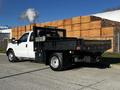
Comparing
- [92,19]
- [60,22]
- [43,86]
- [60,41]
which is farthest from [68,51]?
[60,22]

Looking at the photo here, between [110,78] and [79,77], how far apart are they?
3.89 feet

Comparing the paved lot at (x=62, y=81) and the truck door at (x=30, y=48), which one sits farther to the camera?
the truck door at (x=30, y=48)

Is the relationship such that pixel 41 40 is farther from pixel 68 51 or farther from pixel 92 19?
pixel 92 19

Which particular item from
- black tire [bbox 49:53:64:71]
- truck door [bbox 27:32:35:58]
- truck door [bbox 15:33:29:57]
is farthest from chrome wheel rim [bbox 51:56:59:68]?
truck door [bbox 15:33:29:57]

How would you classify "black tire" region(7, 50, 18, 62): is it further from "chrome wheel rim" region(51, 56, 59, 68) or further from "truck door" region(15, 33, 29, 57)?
"chrome wheel rim" region(51, 56, 59, 68)

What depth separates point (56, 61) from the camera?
12.1 meters

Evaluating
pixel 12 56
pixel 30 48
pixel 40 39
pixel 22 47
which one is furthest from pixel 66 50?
pixel 12 56

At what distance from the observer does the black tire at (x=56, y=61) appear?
1180cm

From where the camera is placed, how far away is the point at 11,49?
16.3 m

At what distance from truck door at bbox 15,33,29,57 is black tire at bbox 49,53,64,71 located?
272 cm

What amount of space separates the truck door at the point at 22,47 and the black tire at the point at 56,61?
272 cm

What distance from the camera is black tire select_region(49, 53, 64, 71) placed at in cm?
1180

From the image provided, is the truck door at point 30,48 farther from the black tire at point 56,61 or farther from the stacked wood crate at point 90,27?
the stacked wood crate at point 90,27

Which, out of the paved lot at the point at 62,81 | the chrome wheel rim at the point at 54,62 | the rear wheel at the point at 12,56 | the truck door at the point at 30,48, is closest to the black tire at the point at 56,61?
the chrome wheel rim at the point at 54,62
